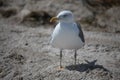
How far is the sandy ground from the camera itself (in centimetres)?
672

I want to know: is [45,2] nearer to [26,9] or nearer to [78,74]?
[26,9]

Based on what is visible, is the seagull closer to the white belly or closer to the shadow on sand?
the white belly

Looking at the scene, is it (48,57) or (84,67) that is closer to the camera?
(84,67)

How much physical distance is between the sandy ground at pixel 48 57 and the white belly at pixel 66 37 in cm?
57

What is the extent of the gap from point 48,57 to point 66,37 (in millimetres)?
1454

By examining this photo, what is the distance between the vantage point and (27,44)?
8.90m

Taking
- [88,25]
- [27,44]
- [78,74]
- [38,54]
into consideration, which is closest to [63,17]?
[78,74]

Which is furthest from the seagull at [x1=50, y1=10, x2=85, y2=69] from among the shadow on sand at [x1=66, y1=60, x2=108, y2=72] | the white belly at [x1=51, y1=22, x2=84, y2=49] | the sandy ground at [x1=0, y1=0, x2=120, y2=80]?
the sandy ground at [x1=0, y1=0, x2=120, y2=80]

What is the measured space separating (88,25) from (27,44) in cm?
262

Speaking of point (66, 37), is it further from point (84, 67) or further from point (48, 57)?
point (48, 57)

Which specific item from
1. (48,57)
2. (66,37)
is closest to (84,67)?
(66,37)

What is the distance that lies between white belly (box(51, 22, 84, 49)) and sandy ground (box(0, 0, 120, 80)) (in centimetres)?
57

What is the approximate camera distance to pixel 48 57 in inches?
310

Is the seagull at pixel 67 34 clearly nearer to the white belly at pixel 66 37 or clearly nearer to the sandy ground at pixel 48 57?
the white belly at pixel 66 37
